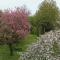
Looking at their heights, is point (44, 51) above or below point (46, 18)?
below

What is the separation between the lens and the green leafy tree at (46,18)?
100ft

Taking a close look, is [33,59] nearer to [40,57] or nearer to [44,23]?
[40,57]

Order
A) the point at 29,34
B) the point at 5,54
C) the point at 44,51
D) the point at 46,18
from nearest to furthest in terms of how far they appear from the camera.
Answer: the point at 44,51 → the point at 5,54 → the point at 29,34 → the point at 46,18

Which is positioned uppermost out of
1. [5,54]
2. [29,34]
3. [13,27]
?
[13,27]

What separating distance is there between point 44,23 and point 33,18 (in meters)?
2.58

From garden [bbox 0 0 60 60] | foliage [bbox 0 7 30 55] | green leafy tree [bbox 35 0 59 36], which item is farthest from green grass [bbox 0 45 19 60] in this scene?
green leafy tree [bbox 35 0 59 36]

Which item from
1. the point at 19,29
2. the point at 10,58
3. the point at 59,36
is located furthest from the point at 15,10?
the point at 59,36

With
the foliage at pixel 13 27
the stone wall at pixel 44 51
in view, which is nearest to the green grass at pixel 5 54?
the foliage at pixel 13 27

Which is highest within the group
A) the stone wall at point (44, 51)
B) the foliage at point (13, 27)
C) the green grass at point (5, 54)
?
the foliage at point (13, 27)

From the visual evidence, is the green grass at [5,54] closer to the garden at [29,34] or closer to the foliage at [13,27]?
the garden at [29,34]

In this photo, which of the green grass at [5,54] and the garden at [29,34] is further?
the green grass at [5,54]

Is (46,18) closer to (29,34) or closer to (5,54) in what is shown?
(29,34)

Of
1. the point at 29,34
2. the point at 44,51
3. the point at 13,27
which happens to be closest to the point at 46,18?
the point at 29,34

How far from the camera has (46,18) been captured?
3070 cm
